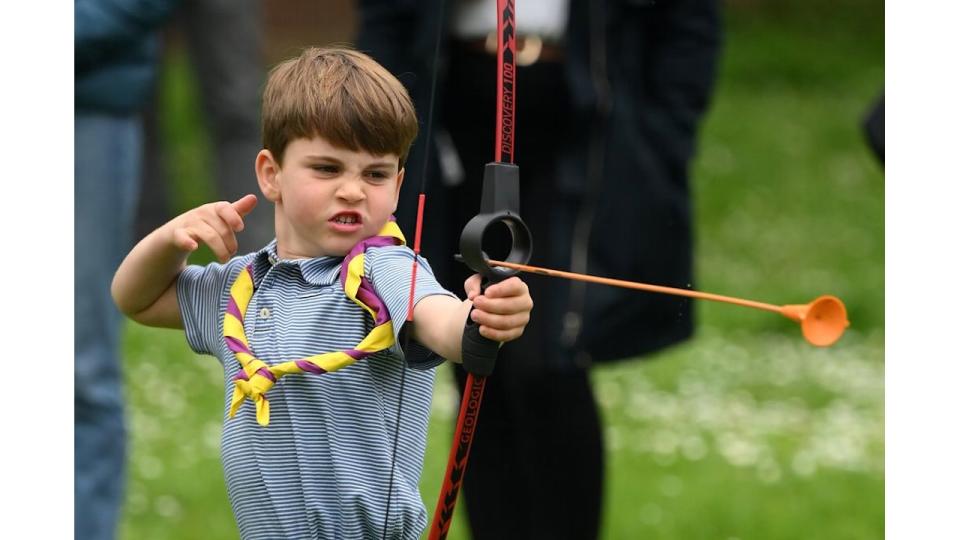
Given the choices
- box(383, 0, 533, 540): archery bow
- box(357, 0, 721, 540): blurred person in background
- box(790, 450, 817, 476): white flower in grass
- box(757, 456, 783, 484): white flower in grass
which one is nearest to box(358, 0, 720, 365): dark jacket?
box(357, 0, 721, 540): blurred person in background

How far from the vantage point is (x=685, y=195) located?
2.46 m

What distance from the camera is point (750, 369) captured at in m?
4.93

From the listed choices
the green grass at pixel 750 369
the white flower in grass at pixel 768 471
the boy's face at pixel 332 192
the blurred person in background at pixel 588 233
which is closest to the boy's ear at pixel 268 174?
the boy's face at pixel 332 192

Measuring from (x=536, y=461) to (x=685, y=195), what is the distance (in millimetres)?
452

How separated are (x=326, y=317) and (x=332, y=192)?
122mm

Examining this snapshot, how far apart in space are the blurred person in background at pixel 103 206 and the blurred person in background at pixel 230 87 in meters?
0.07

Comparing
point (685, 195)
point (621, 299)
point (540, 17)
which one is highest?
point (540, 17)

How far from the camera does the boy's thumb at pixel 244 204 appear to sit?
159cm

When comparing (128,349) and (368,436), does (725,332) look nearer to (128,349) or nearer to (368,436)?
(128,349)

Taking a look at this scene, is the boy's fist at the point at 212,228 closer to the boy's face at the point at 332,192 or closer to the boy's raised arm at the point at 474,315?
the boy's face at the point at 332,192

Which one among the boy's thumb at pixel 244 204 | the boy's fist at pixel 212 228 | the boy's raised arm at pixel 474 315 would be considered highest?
the boy's thumb at pixel 244 204
